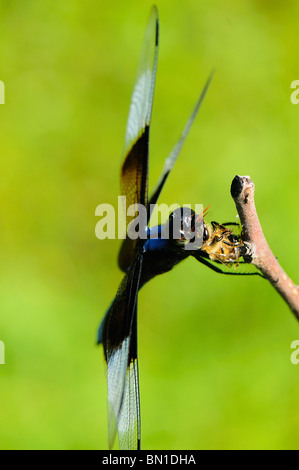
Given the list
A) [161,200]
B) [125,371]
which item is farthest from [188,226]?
[161,200]

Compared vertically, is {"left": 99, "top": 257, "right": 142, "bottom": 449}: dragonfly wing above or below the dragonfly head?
below

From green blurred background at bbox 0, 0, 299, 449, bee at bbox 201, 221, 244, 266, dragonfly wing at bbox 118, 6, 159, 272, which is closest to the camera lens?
bee at bbox 201, 221, 244, 266

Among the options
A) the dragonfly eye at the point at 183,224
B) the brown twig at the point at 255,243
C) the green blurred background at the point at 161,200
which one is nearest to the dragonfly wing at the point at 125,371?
the dragonfly eye at the point at 183,224

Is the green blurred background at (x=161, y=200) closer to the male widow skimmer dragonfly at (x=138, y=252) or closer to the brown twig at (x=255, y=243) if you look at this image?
the male widow skimmer dragonfly at (x=138, y=252)

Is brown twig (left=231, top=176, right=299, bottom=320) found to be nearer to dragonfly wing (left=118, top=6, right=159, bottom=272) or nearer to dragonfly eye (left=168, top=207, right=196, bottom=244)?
dragonfly eye (left=168, top=207, right=196, bottom=244)

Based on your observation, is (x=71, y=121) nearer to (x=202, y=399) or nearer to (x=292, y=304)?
(x=202, y=399)

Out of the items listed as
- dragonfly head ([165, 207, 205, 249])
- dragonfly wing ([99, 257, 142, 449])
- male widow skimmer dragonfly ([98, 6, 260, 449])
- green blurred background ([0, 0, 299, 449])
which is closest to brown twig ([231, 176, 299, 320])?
male widow skimmer dragonfly ([98, 6, 260, 449])

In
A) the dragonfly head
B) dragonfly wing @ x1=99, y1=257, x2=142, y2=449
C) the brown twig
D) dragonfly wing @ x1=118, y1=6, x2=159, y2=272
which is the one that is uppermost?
dragonfly wing @ x1=118, y1=6, x2=159, y2=272
